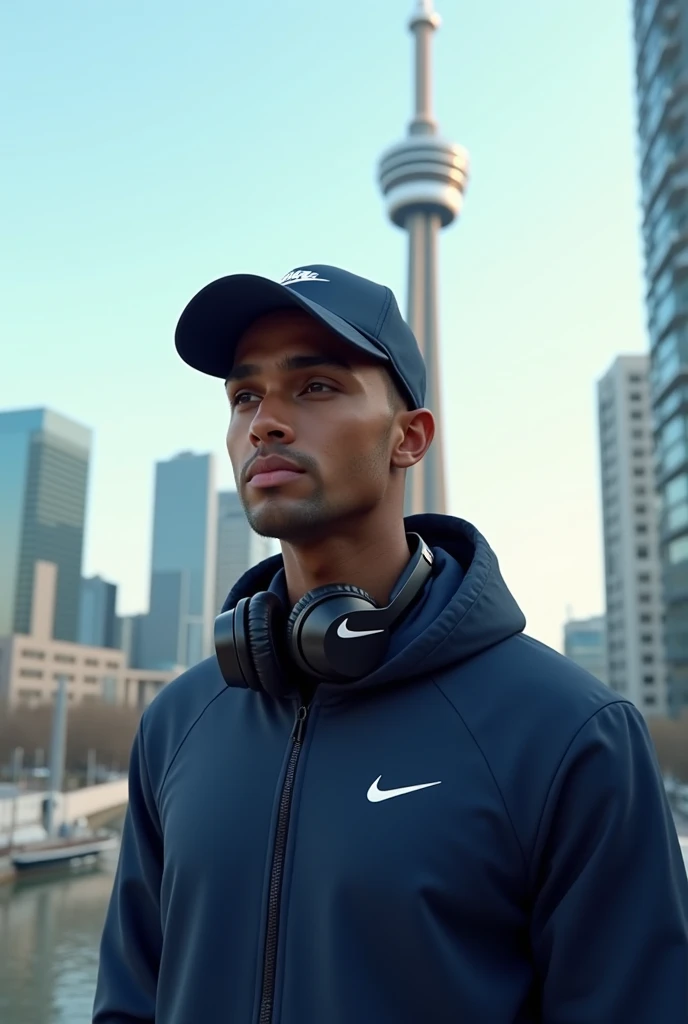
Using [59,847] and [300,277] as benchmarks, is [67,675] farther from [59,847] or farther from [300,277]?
[300,277]

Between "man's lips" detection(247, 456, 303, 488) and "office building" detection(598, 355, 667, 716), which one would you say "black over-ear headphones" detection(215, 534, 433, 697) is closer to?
"man's lips" detection(247, 456, 303, 488)

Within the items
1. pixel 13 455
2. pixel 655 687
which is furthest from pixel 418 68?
pixel 13 455

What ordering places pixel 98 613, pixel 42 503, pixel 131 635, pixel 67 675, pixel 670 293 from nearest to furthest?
pixel 670 293
pixel 67 675
pixel 42 503
pixel 98 613
pixel 131 635

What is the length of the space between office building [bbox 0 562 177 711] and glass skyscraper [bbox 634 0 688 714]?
45.4m

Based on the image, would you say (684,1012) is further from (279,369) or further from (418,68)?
(418,68)

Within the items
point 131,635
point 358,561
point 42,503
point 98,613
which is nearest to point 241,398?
point 358,561

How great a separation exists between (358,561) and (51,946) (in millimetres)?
25087

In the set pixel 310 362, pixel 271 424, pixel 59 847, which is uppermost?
pixel 310 362

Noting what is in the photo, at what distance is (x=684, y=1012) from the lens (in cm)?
146

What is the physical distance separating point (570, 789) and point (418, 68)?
100894mm

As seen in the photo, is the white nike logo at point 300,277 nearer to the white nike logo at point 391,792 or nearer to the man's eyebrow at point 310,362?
the man's eyebrow at point 310,362

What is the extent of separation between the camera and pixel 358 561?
2002 mm

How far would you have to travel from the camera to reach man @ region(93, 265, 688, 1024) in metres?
1.53

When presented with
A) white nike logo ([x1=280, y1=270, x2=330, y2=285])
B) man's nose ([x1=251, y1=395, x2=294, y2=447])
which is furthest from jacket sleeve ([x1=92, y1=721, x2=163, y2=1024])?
white nike logo ([x1=280, y1=270, x2=330, y2=285])
